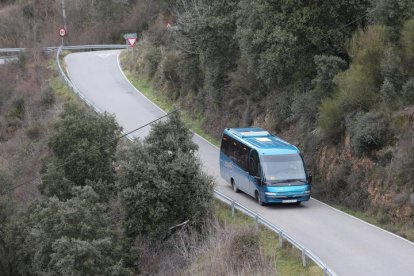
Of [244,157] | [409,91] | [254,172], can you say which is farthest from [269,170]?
[409,91]

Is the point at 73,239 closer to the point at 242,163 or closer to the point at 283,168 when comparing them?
the point at 242,163

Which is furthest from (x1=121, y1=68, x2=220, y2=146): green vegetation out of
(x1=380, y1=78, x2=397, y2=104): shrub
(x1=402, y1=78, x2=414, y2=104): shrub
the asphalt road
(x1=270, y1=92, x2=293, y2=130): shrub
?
(x1=402, y1=78, x2=414, y2=104): shrub

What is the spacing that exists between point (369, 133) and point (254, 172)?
4.47 metres

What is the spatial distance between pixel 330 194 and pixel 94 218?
9.01 meters

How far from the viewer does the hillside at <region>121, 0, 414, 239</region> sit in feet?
78.5

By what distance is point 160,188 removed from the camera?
23.6 metres

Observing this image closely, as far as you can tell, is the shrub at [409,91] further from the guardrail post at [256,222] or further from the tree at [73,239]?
the tree at [73,239]

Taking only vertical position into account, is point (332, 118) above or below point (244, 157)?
above

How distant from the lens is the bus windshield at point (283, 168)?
2517 centimetres

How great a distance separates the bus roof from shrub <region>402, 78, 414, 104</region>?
4471 millimetres

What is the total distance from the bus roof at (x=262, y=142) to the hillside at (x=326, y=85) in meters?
1.76

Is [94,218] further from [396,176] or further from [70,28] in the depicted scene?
[70,28]

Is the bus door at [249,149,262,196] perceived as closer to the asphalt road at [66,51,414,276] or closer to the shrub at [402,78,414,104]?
the asphalt road at [66,51,414,276]

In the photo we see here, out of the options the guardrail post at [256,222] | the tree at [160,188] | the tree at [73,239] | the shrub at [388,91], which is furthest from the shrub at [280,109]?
the tree at [73,239]
